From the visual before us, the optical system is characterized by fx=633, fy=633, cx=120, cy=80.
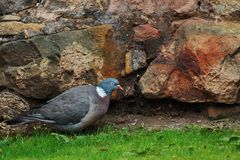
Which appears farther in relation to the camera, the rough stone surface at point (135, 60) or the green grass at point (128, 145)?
the rough stone surface at point (135, 60)

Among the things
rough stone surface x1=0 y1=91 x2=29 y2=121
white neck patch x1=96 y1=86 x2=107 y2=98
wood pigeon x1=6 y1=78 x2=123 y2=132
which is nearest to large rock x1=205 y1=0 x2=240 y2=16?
wood pigeon x1=6 y1=78 x2=123 y2=132

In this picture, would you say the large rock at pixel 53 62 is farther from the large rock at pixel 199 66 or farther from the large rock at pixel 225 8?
the large rock at pixel 225 8

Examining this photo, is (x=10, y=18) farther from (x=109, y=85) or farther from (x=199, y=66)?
(x=199, y=66)

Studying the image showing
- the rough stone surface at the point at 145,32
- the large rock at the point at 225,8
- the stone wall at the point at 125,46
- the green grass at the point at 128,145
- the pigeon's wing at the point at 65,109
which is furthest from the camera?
the rough stone surface at the point at 145,32

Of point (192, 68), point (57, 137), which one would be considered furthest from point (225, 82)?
point (57, 137)

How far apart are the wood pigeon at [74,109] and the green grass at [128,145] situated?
0.57 feet

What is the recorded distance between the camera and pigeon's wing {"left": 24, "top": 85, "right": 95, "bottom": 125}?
25.6ft

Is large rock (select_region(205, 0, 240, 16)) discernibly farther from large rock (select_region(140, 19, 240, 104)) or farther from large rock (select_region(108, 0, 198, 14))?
large rock (select_region(108, 0, 198, 14))

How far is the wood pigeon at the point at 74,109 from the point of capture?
25.6 ft

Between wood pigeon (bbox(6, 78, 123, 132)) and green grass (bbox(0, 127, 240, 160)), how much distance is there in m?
0.17

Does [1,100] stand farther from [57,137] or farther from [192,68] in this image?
[192,68]

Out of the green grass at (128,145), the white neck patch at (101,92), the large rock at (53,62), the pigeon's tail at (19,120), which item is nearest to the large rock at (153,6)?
the large rock at (53,62)

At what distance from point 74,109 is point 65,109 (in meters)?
0.11

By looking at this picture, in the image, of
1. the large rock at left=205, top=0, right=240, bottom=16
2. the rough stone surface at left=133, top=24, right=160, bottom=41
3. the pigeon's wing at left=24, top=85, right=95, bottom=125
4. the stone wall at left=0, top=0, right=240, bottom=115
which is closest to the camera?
the pigeon's wing at left=24, top=85, right=95, bottom=125
